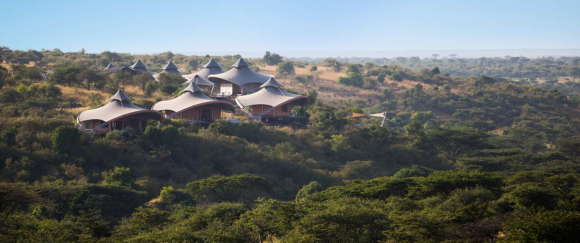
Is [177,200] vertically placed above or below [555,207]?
below

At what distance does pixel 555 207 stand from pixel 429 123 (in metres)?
51.1

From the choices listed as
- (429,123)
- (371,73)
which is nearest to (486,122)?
(429,123)

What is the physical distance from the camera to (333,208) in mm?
20500

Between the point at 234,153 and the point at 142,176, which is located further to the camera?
the point at 234,153

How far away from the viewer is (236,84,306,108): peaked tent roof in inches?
1955

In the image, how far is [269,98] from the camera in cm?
5075

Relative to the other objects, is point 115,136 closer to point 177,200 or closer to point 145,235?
point 177,200

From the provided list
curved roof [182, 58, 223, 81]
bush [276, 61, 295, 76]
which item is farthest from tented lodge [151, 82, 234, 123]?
bush [276, 61, 295, 76]

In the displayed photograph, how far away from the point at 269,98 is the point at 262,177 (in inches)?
680

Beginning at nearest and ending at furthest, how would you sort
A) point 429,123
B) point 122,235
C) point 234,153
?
point 122,235 < point 234,153 < point 429,123

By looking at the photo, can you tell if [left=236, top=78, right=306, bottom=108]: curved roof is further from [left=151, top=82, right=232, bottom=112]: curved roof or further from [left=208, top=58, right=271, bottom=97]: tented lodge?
[left=208, top=58, right=271, bottom=97]: tented lodge

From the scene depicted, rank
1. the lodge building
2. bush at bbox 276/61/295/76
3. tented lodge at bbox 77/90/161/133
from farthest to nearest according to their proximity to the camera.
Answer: bush at bbox 276/61/295/76 → the lodge building → tented lodge at bbox 77/90/161/133

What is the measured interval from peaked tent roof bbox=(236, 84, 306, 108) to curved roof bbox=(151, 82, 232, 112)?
13.8 feet

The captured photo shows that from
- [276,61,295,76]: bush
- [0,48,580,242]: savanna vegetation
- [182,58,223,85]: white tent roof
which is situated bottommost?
→ [0,48,580,242]: savanna vegetation
